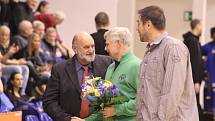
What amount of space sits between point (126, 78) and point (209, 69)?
5.26 meters

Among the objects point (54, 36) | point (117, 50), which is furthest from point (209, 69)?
point (117, 50)

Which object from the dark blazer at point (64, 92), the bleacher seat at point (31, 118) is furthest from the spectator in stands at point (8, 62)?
the dark blazer at point (64, 92)

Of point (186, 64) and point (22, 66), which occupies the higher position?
point (186, 64)

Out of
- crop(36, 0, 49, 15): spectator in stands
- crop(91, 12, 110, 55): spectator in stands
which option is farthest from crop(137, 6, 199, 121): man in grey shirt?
crop(36, 0, 49, 15): spectator in stands

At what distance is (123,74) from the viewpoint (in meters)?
4.38

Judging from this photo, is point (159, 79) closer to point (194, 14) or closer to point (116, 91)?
point (116, 91)

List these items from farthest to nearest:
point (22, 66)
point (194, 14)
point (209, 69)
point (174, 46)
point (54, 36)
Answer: point (194, 14) < point (54, 36) < point (209, 69) < point (22, 66) < point (174, 46)

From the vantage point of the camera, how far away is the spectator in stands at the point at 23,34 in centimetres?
905

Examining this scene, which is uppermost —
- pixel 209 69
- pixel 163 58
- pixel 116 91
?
pixel 163 58

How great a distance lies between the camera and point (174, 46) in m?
3.87

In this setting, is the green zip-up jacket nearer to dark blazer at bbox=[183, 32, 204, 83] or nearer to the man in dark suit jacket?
the man in dark suit jacket

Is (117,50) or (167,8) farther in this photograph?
(167,8)

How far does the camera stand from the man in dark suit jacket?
15.4 feet

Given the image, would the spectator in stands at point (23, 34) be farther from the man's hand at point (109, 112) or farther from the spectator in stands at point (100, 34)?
the man's hand at point (109, 112)
